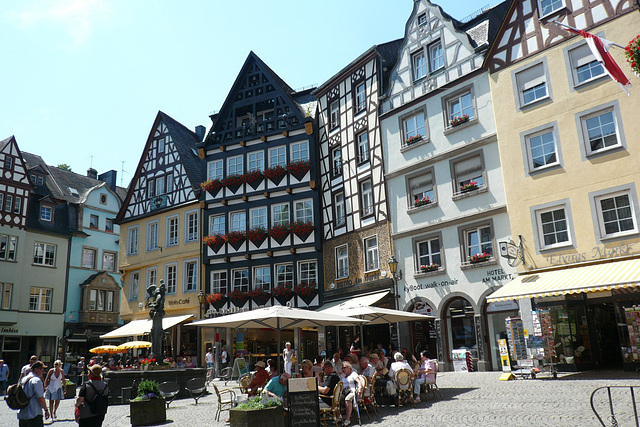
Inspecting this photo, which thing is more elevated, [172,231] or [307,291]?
[172,231]

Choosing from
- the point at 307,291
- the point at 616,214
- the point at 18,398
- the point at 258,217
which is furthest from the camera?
the point at 258,217

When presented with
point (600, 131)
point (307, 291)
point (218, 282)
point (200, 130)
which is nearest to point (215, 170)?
point (218, 282)

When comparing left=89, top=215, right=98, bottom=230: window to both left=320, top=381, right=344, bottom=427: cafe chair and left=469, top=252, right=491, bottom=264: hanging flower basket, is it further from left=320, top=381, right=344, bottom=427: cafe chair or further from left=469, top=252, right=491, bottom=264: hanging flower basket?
left=320, top=381, right=344, bottom=427: cafe chair

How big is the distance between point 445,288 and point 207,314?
13612 mm

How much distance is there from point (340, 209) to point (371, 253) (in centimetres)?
319

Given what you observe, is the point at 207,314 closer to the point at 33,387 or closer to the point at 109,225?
the point at 109,225

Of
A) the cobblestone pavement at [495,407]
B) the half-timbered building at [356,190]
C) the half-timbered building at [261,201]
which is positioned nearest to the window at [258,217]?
the half-timbered building at [261,201]

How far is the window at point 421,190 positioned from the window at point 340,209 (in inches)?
168

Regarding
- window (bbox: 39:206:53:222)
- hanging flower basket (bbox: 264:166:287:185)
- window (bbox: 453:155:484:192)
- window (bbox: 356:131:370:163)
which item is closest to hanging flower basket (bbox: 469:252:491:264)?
window (bbox: 453:155:484:192)

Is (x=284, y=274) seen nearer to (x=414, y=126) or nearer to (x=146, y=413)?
(x=414, y=126)

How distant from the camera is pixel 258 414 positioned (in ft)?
33.9

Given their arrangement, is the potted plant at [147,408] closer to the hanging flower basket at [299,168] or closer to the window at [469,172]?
the window at [469,172]

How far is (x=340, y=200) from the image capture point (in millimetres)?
27234

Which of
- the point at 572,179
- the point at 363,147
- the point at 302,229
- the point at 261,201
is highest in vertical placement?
the point at 363,147
